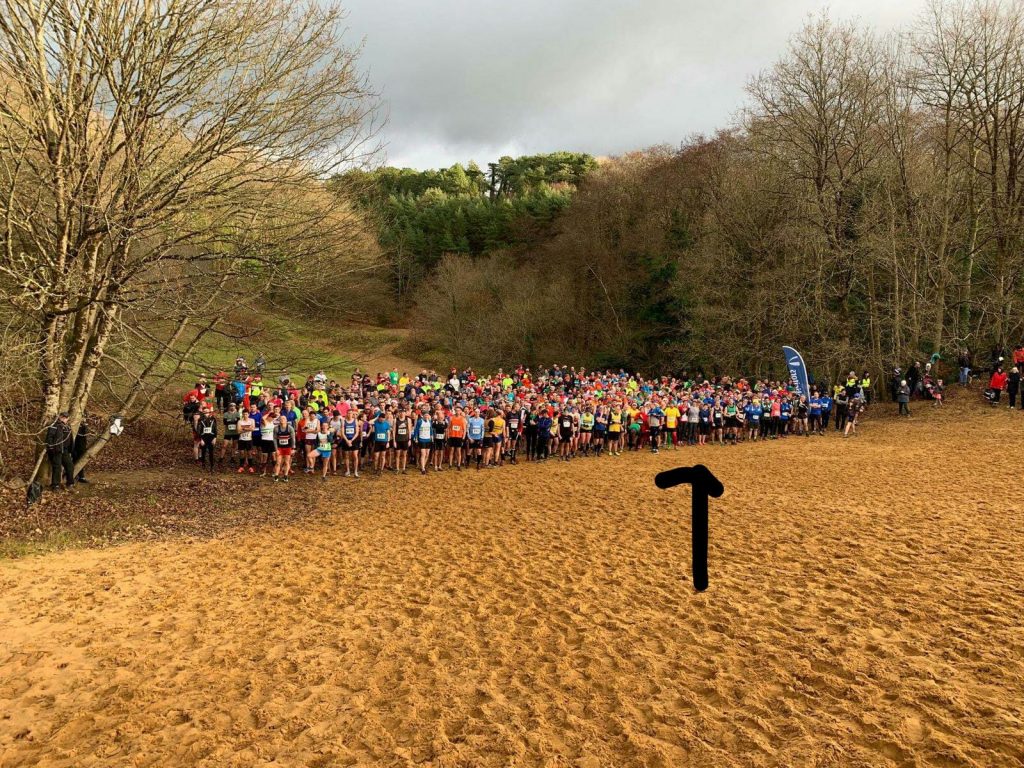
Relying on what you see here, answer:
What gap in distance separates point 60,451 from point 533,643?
448 inches

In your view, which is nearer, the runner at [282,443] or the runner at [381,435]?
the runner at [282,443]

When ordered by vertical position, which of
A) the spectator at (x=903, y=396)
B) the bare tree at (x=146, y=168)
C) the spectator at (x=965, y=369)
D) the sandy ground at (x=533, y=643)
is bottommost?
the sandy ground at (x=533, y=643)

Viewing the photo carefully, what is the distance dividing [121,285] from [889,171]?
33143 mm

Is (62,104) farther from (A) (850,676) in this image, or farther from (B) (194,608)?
(A) (850,676)

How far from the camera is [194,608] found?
8023 millimetres

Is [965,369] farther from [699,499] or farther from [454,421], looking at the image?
[699,499]

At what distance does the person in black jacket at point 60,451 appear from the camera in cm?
1203

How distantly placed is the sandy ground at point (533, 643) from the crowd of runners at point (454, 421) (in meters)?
4.31

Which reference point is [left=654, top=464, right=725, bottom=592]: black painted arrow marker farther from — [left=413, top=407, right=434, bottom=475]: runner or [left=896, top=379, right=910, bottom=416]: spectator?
[left=896, top=379, right=910, bottom=416]: spectator

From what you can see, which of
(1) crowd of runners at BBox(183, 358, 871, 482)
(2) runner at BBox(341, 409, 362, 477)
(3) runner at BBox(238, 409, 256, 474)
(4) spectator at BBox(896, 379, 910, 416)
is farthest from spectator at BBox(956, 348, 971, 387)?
(3) runner at BBox(238, 409, 256, 474)

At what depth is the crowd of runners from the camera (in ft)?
54.2

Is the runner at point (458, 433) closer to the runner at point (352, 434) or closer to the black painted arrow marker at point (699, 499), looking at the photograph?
the runner at point (352, 434)

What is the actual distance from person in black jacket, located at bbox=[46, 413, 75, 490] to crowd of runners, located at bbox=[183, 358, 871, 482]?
8.81ft

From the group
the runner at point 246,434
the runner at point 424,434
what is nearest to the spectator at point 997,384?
the runner at point 424,434
